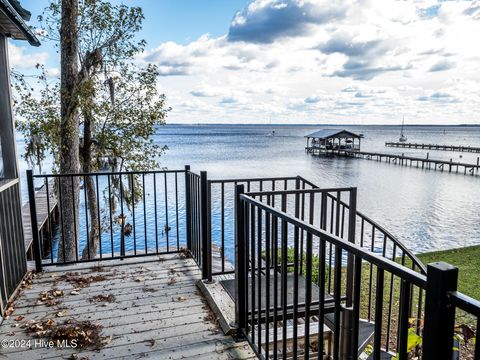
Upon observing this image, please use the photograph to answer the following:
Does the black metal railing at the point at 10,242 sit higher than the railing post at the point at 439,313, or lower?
lower

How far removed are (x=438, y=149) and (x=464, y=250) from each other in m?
56.7

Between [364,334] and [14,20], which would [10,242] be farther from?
[364,334]

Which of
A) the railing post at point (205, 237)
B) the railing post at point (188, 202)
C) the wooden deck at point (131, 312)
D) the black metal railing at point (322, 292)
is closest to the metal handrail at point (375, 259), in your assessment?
the black metal railing at point (322, 292)

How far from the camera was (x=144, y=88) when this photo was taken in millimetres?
9594

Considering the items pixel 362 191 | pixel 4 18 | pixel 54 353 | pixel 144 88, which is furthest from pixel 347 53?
pixel 54 353

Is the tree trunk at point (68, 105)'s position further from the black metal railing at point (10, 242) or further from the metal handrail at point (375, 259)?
the metal handrail at point (375, 259)

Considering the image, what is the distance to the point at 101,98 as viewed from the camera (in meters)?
9.36

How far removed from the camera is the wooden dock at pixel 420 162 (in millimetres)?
34469

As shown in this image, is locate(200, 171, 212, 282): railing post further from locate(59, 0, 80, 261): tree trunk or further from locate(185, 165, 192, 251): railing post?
locate(59, 0, 80, 261): tree trunk

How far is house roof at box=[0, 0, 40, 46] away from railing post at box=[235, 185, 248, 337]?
2.64m

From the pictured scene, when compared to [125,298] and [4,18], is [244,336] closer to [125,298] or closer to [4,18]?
[125,298]

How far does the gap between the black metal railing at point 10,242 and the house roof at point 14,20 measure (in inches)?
61.7

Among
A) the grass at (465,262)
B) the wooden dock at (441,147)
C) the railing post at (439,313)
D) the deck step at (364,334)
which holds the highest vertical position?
the railing post at (439,313)

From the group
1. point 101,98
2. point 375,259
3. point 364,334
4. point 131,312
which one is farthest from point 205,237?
point 101,98
